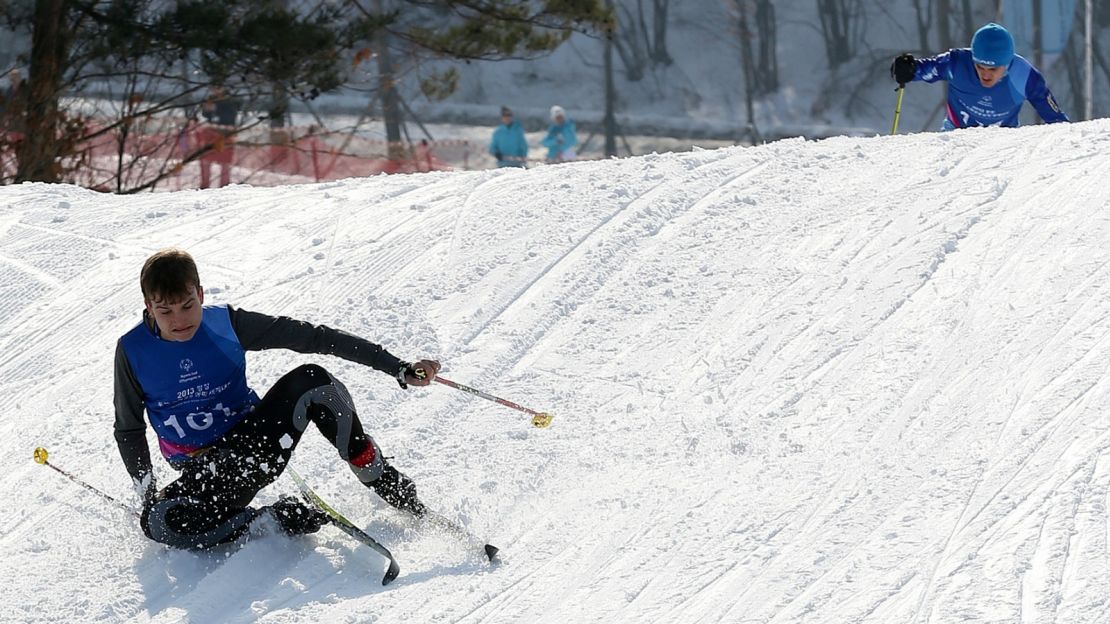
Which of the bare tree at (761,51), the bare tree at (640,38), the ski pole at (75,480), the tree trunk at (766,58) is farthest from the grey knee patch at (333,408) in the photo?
the bare tree at (640,38)

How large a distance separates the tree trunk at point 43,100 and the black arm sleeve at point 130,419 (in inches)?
328

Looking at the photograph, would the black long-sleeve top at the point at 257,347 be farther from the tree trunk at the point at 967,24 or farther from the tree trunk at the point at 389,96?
the tree trunk at the point at 967,24

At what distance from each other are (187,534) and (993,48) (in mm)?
5889

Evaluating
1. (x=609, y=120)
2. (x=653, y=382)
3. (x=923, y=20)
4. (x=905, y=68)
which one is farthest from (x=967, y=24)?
(x=653, y=382)

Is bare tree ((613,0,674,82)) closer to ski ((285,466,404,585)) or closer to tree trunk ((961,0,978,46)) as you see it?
tree trunk ((961,0,978,46))

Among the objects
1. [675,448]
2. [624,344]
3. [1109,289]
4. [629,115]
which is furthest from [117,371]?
[629,115]

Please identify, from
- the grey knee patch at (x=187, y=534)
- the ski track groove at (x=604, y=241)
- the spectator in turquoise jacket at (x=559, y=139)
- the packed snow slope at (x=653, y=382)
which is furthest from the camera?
the spectator in turquoise jacket at (x=559, y=139)

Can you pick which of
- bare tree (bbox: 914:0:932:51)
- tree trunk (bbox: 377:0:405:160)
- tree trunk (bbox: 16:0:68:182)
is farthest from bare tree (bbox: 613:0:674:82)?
tree trunk (bbox: 16:0:68:182)

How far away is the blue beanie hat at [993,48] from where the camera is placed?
8.23m

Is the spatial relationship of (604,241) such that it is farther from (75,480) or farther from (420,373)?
(75,480)

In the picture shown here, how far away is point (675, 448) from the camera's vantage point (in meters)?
4.88

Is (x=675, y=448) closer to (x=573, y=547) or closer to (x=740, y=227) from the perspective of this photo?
(x=573, y=547)

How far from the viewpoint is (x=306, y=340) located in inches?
170

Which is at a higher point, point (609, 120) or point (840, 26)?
point (840, 26)
